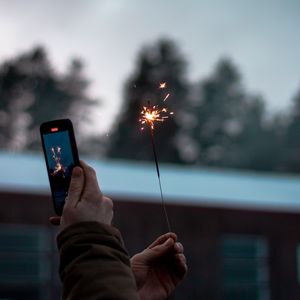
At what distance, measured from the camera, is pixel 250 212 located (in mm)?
19672

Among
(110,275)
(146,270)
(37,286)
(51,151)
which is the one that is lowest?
(37,286)

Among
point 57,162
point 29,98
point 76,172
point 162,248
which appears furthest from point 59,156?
point 29,98

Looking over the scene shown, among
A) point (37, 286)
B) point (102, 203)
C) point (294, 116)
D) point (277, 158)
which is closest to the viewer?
point (102, 203)

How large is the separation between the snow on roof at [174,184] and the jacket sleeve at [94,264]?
15.7m

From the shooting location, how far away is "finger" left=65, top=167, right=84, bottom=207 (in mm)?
1714

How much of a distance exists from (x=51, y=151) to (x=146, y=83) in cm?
5731

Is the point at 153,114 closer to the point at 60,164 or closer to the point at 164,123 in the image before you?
the point at 60,164

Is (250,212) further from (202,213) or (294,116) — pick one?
(294,116)

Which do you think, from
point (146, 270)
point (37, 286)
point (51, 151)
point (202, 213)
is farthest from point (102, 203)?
point (202, 213)

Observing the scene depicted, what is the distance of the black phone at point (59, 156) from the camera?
6.31ft

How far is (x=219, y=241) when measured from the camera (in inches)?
767

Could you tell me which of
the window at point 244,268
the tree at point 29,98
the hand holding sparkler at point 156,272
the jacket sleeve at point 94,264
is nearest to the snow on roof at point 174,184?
the window at point 244,268

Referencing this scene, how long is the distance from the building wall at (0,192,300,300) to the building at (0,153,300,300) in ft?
0.07

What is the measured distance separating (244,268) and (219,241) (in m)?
0.83
